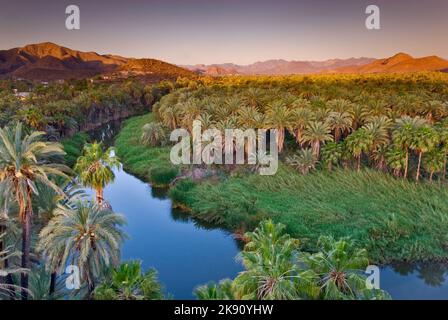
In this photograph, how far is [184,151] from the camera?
43594mm

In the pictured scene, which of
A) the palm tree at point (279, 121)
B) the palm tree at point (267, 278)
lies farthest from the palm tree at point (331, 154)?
the palm tree at point (267, 278)

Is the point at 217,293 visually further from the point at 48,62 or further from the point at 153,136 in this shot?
the point at 48,62

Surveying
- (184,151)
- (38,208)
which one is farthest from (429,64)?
(38,208)

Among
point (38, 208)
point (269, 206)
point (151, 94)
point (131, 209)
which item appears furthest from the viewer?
point (151, 94)

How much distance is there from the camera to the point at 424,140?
34.8 metres

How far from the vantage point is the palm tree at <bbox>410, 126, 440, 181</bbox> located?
113 ft

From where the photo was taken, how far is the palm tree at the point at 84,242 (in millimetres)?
17188

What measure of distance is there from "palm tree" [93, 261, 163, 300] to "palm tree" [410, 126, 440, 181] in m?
27.7

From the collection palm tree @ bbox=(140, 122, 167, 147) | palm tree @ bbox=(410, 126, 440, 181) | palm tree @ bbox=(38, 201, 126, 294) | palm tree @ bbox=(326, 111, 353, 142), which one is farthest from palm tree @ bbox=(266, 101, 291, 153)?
palm tree @ bbox=(38, 201, 126, 294)

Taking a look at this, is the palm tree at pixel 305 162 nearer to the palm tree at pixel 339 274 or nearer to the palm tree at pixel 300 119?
the palm tree at pixel 300 119

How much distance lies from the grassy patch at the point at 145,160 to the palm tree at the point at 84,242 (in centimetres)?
2454

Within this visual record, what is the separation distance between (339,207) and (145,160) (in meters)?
26.7

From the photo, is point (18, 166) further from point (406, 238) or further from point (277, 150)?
point (277, 150)

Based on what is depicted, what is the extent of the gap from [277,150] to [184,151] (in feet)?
33.8
